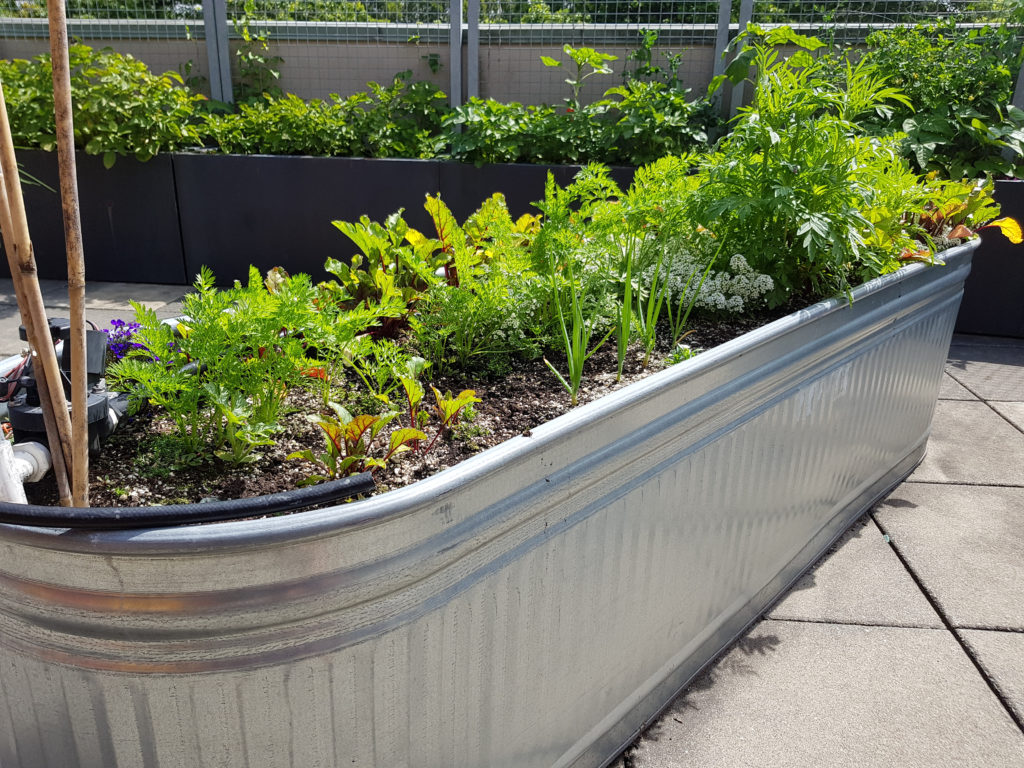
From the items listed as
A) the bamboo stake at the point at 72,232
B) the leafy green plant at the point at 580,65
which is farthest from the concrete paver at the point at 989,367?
the bamboo stake at the point at 72,232

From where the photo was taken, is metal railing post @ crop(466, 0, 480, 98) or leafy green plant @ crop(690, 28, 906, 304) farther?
metal railing post @ crop(466, 0, 480, 98)

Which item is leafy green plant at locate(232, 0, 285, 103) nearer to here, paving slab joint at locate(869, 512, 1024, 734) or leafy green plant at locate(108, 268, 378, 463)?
leafy green plant at locate(108, 268, 378, 463)

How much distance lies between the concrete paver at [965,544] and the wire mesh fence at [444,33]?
3810mm

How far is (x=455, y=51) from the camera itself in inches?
242

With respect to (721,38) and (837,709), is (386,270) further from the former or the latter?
(721,38)

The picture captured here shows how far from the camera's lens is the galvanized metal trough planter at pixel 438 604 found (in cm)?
105

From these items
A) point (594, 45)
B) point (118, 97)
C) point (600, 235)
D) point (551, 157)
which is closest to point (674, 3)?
point (594, 45)

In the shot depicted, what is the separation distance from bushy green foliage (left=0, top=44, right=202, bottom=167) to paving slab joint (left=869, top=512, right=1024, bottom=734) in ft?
16.2

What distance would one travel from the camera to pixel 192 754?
1141 mm

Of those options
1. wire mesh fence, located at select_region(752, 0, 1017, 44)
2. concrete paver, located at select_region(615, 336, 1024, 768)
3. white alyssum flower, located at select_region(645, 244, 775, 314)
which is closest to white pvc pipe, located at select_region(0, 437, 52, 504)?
concrete paver, located at select_region(615, 336, 1024, 768)

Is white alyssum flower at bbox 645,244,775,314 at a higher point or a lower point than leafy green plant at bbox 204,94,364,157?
lower

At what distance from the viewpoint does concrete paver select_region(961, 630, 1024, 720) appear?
6.89ft

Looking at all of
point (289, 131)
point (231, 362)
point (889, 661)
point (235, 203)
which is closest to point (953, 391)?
point (889, 661)

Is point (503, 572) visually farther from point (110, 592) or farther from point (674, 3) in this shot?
point (674, 3)
